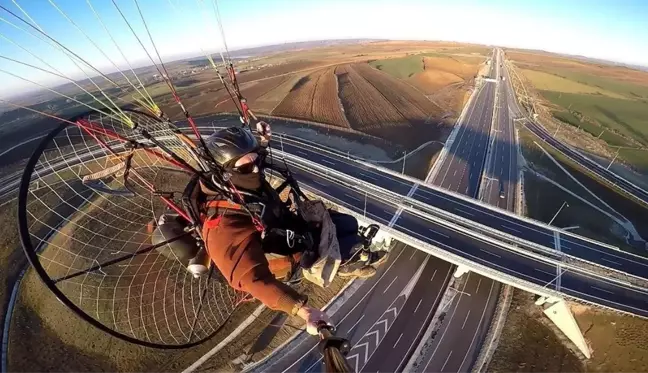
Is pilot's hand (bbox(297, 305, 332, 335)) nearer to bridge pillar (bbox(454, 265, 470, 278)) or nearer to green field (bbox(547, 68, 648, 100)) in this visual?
bridge pillar (bbox(454, 265, 470, 278))

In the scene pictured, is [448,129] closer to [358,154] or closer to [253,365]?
[358,154]

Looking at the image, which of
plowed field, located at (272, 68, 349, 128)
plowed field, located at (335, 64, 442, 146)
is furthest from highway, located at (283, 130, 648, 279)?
plowed field, located at (272, 68, 349, 128)

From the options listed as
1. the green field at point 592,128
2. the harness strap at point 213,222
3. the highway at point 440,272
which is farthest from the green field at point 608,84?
the harness strap at point 213,222

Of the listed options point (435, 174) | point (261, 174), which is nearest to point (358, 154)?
point (435, 174)

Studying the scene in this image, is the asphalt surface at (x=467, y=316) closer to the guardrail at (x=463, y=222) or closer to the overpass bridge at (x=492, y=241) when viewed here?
the overpass bridge at (x=492, y=241)

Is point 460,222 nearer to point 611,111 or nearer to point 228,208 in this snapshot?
point 228,208

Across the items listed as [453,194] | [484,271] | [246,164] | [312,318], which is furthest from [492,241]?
[246,164]

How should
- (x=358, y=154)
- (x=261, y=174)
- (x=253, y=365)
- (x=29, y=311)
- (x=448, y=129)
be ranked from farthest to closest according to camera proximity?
(x=448, y=129), (x=358, y=154), (x=29, y=311), (x=253, y=365), (x=261, y=174)
